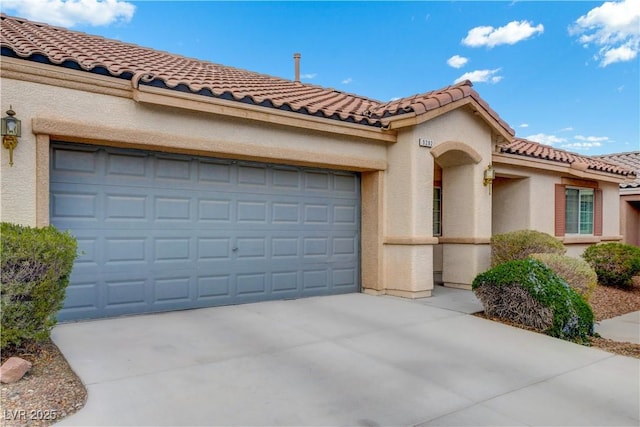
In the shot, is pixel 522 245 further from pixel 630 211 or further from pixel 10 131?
pixel 630 211

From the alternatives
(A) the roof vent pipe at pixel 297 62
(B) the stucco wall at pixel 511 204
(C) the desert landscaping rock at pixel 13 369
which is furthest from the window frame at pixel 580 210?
(C) the desert landscaping rock at pixel 13 369

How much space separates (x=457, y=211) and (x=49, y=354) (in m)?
9.10

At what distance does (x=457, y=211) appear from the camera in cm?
1083

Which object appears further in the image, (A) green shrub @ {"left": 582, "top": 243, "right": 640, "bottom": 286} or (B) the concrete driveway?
(A) green shrub @ {"left": 582, "top": 243, "right": 640, "bottom": 286}

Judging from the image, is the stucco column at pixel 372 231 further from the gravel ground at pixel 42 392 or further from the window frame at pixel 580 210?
the window frame at pixel 580 210

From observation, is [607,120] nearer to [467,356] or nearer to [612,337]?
[612,337]

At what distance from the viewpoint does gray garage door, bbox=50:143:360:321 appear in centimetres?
667

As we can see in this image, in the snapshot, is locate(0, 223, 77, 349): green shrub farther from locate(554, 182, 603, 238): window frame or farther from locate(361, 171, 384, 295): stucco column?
locate(554, 182, 603, 238): window frame

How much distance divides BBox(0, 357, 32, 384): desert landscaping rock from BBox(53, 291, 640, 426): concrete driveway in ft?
1.69

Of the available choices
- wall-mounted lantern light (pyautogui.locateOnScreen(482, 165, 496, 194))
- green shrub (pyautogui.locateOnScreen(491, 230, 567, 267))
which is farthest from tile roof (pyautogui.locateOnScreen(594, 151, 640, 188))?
wall-mounted lantern light (pyautogui.locateOnScreen(482, 165, 496, 194))

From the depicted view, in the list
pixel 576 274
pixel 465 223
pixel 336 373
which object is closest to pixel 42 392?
pixel 336 373

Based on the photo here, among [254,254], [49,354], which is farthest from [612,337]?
[49,354]

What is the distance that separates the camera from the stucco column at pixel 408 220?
9.07 meters

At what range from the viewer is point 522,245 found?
10016 mm
